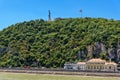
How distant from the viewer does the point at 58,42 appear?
157 m

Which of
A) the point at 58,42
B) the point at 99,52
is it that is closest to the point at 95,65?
the point at 99,52

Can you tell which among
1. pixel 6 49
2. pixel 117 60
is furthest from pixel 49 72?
pixel 6 49

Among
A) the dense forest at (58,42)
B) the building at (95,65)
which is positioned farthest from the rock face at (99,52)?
the building at (95,65)

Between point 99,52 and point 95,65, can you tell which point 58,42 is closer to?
point 99,52

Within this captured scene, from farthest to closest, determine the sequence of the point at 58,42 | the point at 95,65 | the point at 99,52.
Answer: the point at 58,42 → the point at 99,52 → the point at 95,65

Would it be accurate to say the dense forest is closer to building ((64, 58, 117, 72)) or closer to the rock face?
the rock face

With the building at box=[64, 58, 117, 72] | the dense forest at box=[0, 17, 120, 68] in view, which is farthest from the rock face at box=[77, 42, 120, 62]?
the building at box=[64, 58, 117, 72]

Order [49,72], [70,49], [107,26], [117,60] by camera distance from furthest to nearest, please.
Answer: [107,26], [70,49], [117,60], [49,72]

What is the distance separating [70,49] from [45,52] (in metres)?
10.1

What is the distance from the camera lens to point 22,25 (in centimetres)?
18412

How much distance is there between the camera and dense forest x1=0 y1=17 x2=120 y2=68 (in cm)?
13950

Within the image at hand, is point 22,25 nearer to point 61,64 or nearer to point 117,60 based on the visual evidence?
point 61,64

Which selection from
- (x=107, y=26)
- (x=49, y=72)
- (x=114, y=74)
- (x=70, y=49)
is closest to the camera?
(x=114, y=74)

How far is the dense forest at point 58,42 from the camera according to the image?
458 feet
